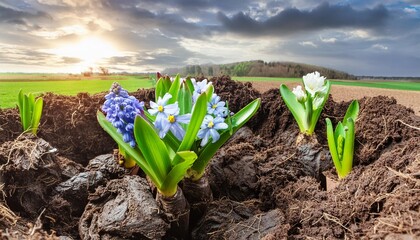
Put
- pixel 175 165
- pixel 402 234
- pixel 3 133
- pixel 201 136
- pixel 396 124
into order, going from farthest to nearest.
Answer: pixel 3 133, pixel 396 124, pixel 201 136, pixel 175 165, pixel 402 234

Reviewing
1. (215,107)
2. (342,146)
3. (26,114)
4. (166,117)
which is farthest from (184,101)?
(26,114)

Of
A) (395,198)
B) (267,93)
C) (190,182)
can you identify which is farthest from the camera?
(267,93)

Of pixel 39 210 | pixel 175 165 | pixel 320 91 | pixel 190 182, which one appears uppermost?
pixel 320 91

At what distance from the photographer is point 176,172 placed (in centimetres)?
266

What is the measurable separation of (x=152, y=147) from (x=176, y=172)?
22cm

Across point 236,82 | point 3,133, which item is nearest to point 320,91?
point 236,82

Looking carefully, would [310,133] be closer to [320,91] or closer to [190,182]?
[320,91]

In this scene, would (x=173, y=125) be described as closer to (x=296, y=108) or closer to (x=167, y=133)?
(x=167, y=133)

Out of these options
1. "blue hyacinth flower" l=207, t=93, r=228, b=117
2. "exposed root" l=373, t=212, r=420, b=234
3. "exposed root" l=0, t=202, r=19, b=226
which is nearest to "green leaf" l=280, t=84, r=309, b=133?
"blue hyacinth flower" l=207, t=93, r=228, b=117

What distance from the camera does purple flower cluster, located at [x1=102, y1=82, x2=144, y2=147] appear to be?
2.63 metres

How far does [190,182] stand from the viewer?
3.04 meters

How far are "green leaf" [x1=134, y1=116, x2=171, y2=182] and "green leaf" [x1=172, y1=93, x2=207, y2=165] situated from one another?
3.3 inches

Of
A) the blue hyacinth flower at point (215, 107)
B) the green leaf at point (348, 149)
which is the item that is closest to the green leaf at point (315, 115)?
the green leaf at point (348, 149)

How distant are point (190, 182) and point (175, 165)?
427 mm
